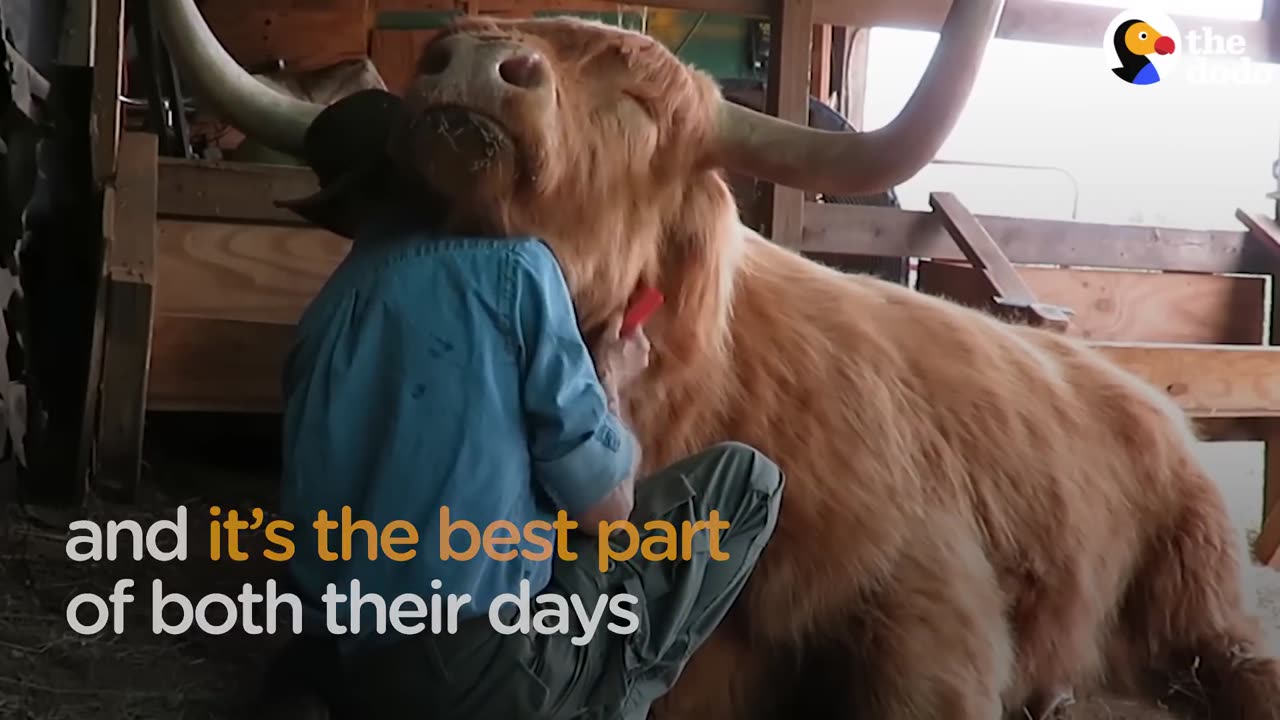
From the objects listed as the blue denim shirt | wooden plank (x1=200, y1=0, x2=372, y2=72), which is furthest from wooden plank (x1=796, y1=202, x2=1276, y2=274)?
the blue denim shirt

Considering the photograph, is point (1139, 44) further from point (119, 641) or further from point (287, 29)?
point (119, 641)

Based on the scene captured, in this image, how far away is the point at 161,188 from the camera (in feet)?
9.29

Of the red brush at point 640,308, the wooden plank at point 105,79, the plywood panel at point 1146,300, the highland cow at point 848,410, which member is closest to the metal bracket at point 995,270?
the plywood panel at point 1146,300

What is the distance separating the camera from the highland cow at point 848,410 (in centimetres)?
152

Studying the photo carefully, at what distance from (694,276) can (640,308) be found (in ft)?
0.36

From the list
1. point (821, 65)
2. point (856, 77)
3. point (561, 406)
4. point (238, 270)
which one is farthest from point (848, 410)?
point (856, 77)

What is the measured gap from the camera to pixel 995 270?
3.27 meters

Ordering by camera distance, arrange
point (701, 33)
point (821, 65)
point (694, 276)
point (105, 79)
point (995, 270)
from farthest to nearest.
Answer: point (821, 65)
point (701, 33)
point (995, 270)
point (105, 79)
point (694, 276)

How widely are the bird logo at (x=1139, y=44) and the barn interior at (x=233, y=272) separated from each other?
62 mm

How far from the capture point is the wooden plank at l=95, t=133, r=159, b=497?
2330 mm

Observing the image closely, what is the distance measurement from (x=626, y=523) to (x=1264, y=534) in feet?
9.22

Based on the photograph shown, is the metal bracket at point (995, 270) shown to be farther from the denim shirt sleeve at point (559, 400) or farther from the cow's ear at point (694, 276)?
the denim shirt sleeve at point (559, 400)

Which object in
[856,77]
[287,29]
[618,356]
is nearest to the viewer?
[618,356]

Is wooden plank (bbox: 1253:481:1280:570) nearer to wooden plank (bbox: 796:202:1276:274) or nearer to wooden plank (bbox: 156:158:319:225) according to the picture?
wooden plank (bbox: 796:202:1276:274)
